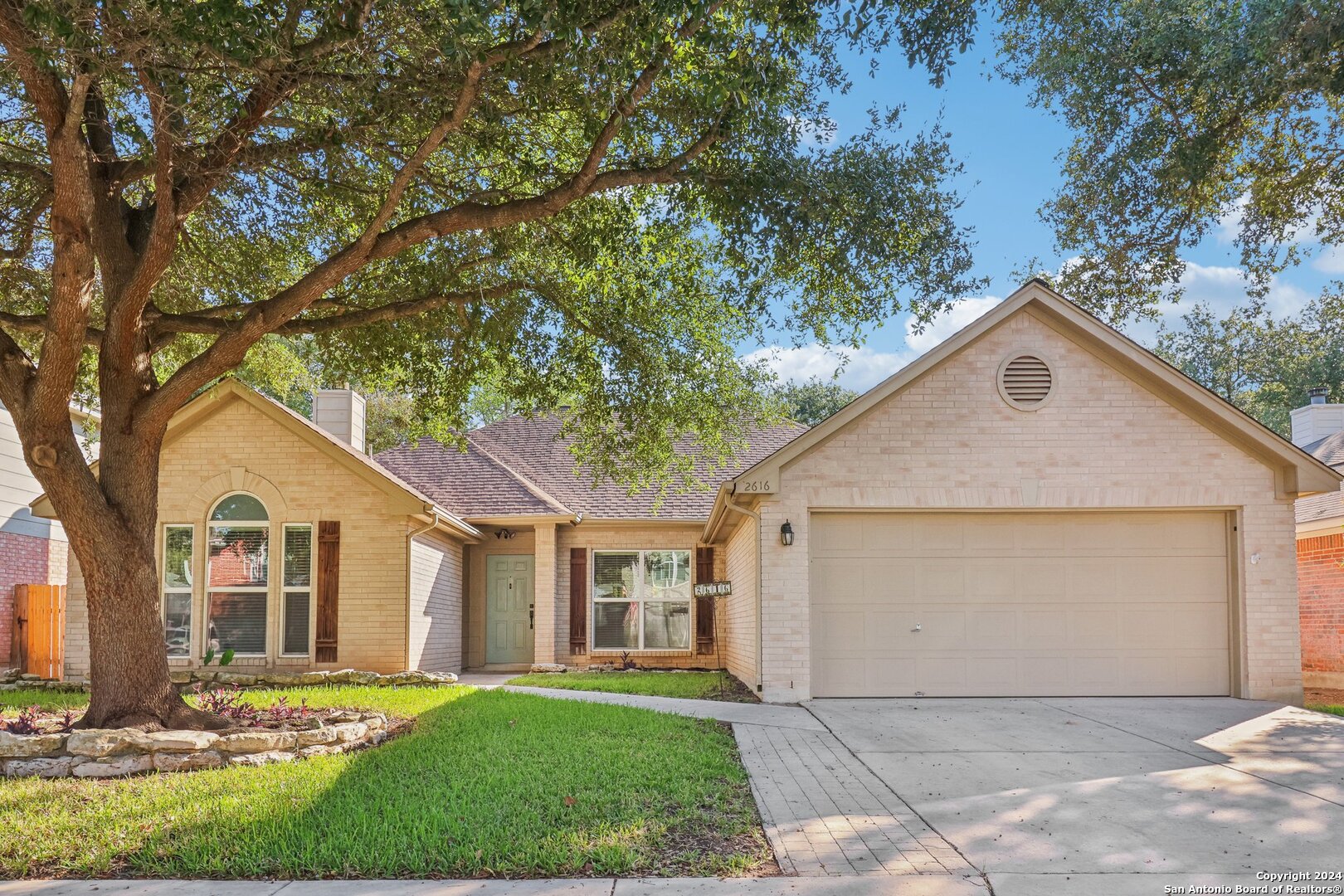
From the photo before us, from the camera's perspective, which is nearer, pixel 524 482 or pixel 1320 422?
pixel 524 482

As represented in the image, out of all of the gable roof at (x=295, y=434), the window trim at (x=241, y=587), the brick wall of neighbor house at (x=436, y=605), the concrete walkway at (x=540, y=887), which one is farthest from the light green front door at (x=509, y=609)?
the concrete walkway at (x=540, y=887)

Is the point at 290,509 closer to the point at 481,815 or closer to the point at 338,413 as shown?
the point at 338,413

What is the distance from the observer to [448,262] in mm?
12094

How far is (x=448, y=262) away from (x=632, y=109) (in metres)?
4.55

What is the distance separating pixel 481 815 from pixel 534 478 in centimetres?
1381

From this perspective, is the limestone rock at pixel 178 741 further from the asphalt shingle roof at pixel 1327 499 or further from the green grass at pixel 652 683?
the asphalt shingle roof at pixel 1327 499

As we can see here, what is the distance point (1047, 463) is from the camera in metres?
12.2

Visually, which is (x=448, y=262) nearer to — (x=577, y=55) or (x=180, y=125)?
(x=180, y=125)

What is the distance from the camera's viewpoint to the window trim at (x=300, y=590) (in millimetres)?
15031

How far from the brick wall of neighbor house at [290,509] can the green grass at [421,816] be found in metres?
6.34

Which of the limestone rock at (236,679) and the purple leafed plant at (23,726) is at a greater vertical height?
the purple leafed plant at (23,726)

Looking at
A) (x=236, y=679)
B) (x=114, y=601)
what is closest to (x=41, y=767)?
(x=114, y=601)

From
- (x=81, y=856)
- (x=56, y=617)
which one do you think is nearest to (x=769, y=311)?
(x=81, y=856)

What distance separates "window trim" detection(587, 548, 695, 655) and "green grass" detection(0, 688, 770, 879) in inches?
355
